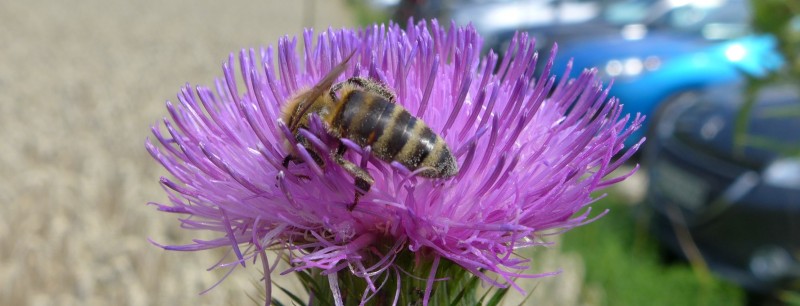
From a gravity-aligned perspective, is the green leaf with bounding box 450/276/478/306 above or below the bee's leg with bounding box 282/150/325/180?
below

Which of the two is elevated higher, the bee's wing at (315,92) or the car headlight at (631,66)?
the bee's wing at (315,92)

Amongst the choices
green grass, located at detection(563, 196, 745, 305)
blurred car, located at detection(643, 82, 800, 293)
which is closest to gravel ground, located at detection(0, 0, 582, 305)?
green grass, located at detection(563, 196, 745, 305)

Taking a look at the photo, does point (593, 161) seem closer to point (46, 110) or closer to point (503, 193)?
point (503, 193)

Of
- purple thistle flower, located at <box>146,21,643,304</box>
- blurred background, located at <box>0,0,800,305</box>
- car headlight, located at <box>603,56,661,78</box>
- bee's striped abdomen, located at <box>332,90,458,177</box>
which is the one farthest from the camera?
car headlight, located at <box>603,56,661,78</box>

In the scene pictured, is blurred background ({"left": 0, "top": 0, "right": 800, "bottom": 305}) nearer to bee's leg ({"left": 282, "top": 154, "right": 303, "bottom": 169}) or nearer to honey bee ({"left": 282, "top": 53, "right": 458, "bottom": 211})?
bee's leg ({"left": 282, "top": 154, "right": 303, "bottom": 169})

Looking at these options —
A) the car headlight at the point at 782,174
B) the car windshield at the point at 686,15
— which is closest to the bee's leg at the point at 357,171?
the car headlight at the point at 782,174

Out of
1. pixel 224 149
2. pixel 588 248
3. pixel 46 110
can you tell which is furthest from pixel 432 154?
pixel 46 110

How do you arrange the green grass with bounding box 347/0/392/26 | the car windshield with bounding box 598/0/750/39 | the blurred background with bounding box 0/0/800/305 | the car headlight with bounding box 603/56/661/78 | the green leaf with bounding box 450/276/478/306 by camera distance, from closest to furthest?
Result: the green leaf with bounding box 450/276/478/306 < the blurred background with bounding box 0/0/800/305 < the car headlight with bounding box 603/56/661/78 < the car windshield with bounding box 598/0/750/39 < the green grass with bounding box 347/0/392/26

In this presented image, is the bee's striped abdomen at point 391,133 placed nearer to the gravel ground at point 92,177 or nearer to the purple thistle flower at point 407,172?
the purple thistle flower at point 407,172
